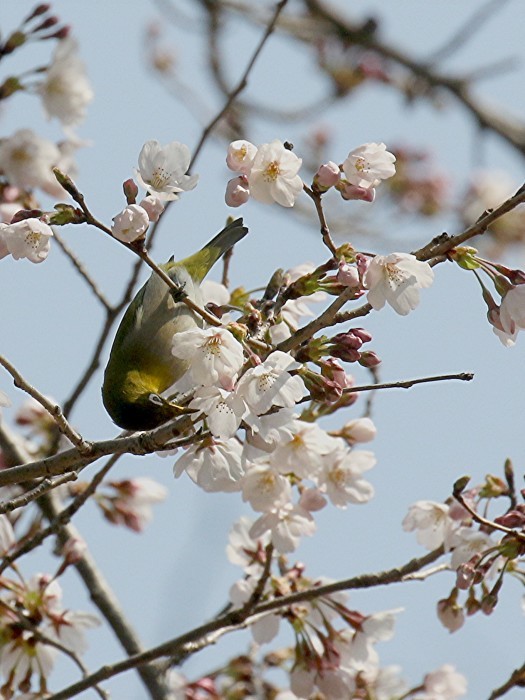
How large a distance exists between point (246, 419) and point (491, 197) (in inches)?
336

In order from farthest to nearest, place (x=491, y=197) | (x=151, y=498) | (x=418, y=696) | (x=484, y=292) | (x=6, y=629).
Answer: (x=491, y=197), (x=151, y=498), (x=418, y=696), (x=6, y=629), (x=484, y=292)

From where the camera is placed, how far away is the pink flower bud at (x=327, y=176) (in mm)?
2510

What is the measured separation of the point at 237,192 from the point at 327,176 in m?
0.23

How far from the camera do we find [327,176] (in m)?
2.51

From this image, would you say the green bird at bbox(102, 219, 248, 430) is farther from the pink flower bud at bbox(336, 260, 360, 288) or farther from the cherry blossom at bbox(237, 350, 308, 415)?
the pink flower bud at bbox(336, 260, 360, 288)

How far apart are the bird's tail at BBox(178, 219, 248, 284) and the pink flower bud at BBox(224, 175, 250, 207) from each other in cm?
A: 73

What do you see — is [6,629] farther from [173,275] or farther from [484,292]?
[484,292]

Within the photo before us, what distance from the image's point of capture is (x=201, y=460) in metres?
2.62

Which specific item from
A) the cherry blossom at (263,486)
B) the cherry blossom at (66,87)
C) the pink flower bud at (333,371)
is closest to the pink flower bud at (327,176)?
the pink flower bud at (333,371)

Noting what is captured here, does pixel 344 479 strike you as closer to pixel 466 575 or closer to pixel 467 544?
pixel 467 544

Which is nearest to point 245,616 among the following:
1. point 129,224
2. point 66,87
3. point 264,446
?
point 264,446

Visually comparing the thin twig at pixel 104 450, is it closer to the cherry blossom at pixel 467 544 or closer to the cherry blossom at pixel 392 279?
the cherry blossom at pixel 392 279

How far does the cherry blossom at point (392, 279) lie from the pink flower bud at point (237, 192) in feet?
1.28

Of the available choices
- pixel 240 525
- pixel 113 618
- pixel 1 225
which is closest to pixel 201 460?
pixel 1 225
